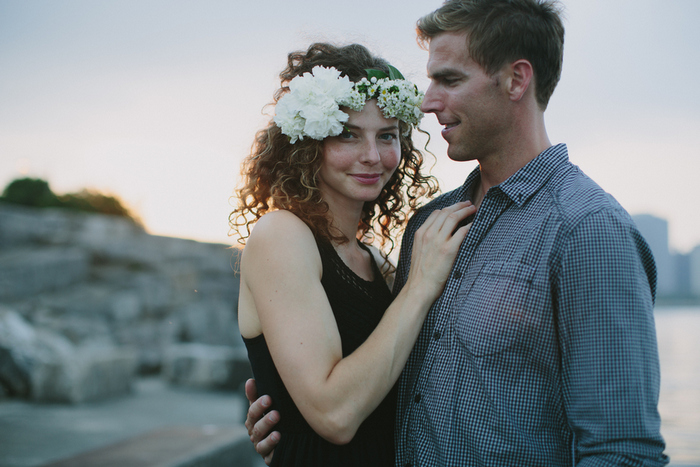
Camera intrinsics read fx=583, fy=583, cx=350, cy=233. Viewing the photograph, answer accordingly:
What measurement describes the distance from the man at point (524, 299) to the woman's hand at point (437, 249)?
5 cm

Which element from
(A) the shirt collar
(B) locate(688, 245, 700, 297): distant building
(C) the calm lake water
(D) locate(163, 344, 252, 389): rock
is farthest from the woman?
(B) locate(688, 245, 700, 297): distant building

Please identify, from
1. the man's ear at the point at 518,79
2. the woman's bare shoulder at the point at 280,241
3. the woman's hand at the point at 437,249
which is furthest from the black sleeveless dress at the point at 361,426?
the man's ear at the point at 518,79

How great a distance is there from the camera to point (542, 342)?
1.86 m

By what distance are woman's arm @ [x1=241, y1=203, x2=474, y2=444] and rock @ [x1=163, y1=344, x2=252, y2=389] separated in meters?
9.92

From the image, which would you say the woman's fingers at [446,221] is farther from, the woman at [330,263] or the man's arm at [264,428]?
the man's arm at [264,428]

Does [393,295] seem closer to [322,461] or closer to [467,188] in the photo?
[467,188]

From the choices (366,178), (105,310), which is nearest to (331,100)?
(366,178)

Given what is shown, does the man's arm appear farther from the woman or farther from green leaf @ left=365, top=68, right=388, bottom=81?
green leaf @ left=365, top=68, right=388, bottom=81

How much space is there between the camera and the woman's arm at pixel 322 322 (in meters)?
2.08

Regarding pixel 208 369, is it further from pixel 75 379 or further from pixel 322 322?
pixel 322 322

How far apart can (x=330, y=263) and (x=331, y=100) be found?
702 millimetres

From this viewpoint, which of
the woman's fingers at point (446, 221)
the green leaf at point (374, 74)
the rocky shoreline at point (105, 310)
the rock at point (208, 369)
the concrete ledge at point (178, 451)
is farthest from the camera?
the rock at point (208, 369)

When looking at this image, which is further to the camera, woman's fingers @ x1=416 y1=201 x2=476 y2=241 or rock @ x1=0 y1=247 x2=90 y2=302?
rock @ x1=0 y1=247 x2=90 y2=302

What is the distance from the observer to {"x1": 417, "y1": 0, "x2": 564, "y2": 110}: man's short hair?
2.32m
